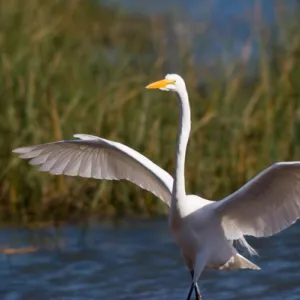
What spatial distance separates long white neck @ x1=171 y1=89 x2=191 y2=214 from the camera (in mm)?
7090

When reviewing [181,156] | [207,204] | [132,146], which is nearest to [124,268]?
[132,146]

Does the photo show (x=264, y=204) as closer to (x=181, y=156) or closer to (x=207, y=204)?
(x=207, y=204)

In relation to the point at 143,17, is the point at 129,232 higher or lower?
lower

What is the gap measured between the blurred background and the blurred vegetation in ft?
0.04

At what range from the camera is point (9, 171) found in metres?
9.62

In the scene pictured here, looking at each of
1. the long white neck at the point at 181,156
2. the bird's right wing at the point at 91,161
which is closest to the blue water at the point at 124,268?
the bird's right wing at the point at 91,161

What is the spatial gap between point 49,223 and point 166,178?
2.46 m

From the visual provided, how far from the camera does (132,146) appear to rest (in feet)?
32.0

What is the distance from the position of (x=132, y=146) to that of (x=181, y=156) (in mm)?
2662

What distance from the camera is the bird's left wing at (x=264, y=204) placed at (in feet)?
22.2

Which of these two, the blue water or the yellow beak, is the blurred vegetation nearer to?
the blue water

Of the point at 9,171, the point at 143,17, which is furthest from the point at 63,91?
the point at 143,17

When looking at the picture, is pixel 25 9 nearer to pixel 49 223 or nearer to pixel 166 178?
pixel 49 223

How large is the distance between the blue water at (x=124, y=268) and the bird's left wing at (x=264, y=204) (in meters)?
1.13
